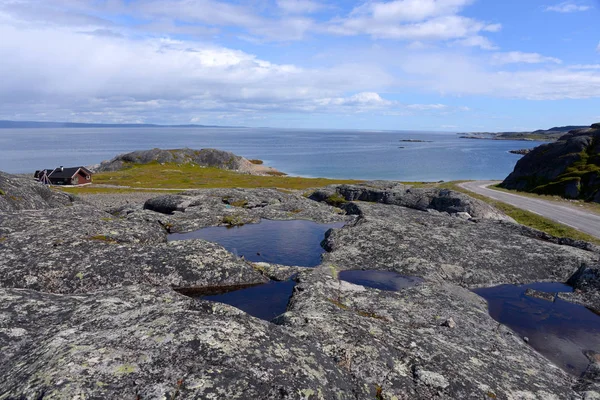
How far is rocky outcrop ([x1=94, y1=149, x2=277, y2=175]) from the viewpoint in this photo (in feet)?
448

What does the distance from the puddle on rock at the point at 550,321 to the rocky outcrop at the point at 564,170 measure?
65499 millimetres

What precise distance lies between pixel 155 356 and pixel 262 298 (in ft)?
29.2

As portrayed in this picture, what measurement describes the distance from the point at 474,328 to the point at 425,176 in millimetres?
159184

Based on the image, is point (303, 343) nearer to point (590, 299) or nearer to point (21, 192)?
point (590, 299)

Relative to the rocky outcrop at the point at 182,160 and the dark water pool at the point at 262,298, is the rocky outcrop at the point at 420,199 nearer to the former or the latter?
the dark water pool at the point at 262,298

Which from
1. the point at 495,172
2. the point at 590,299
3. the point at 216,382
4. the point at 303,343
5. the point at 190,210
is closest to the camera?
the point at 216,382

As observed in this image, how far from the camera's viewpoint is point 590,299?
1778cm

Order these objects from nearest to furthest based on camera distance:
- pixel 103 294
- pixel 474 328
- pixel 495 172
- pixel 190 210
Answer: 1. pixel 103 294
2. pixel 474 328
3. pixel 190 210
4. pixel 495 172

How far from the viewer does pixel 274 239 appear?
27.0m

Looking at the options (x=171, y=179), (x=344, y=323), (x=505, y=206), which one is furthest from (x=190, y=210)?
(x=171, y=179)

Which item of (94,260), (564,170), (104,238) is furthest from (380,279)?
(564,170)

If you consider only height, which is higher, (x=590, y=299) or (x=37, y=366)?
(x=37, y=366)

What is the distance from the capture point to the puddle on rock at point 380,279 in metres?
18.1

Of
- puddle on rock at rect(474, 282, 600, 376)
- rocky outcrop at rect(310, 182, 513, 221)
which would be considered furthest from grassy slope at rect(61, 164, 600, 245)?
puddle on rock at rect(474, 282, 600, 376)
